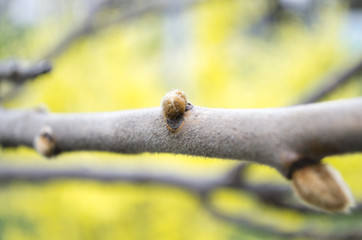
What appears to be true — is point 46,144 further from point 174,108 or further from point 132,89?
point 132,89

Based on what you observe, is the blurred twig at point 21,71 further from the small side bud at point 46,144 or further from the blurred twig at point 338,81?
the blurred twig at point 338,81

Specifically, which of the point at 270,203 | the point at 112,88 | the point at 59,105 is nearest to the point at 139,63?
the point at 112,88

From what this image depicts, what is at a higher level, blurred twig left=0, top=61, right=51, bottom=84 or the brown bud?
blurred twig left=0, top=61, right=51, bottom=84

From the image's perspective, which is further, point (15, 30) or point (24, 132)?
point (15, 30)

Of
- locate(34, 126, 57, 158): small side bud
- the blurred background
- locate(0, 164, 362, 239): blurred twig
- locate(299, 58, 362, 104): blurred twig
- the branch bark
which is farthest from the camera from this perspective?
the blurred background

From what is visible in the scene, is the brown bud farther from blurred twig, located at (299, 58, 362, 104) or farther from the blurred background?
the blurred background

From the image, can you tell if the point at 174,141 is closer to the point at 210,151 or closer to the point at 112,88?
the point at 210,151

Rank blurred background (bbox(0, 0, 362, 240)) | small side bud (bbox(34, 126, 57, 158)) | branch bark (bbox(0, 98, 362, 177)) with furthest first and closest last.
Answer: blurred background (bbox(0, 0, 362, 240)) < small side bud (bbox(34, 126, 57, 158)) < branch bark (bbox(0, 98, 362, 177))

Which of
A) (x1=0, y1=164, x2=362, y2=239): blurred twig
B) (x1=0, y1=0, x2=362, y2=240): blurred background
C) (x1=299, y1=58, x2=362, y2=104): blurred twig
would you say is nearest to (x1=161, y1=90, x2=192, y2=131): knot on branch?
(x1=299, y1=58, x2=362, y2=104): blurred twig

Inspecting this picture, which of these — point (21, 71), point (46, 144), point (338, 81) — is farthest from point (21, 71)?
point (338, 81)
